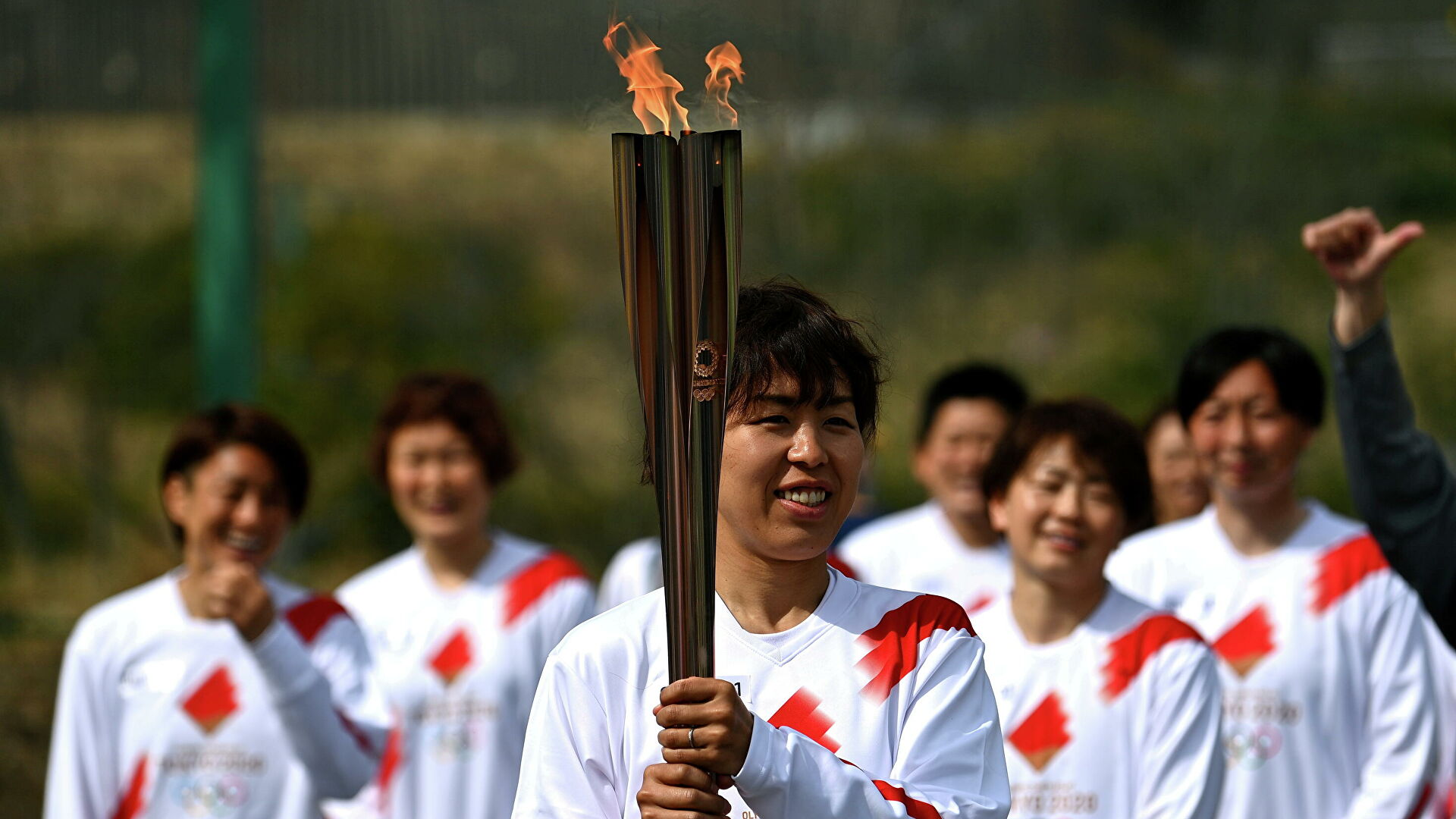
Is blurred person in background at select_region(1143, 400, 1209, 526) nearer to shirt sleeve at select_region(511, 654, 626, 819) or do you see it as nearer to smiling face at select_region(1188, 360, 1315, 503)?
smiling face at select_region(1188, 360, 1315, 503)

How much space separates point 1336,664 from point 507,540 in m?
2.17

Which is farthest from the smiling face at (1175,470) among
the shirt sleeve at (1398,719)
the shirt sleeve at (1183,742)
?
the shirt sleeve at (1183,742)

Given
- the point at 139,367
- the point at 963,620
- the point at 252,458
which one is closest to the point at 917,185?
the point at 139,367

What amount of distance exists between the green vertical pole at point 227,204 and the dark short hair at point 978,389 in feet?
10.2

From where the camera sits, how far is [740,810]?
2057 millimetres

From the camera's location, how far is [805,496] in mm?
2070

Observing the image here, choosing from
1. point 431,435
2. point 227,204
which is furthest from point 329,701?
point 227,204

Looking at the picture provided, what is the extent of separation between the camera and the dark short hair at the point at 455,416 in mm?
4355

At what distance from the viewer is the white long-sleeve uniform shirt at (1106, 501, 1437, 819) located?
12.5 ft

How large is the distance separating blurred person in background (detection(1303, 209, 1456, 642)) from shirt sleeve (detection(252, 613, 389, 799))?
2.14 meters

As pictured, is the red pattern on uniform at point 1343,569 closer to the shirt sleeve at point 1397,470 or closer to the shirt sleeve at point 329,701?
the shirt sleeve at point 1397,470

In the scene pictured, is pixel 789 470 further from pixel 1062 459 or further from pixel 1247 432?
pixel 1247 432

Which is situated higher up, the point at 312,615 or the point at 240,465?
the point at 240,465

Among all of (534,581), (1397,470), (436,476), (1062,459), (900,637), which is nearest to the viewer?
(900,637)
